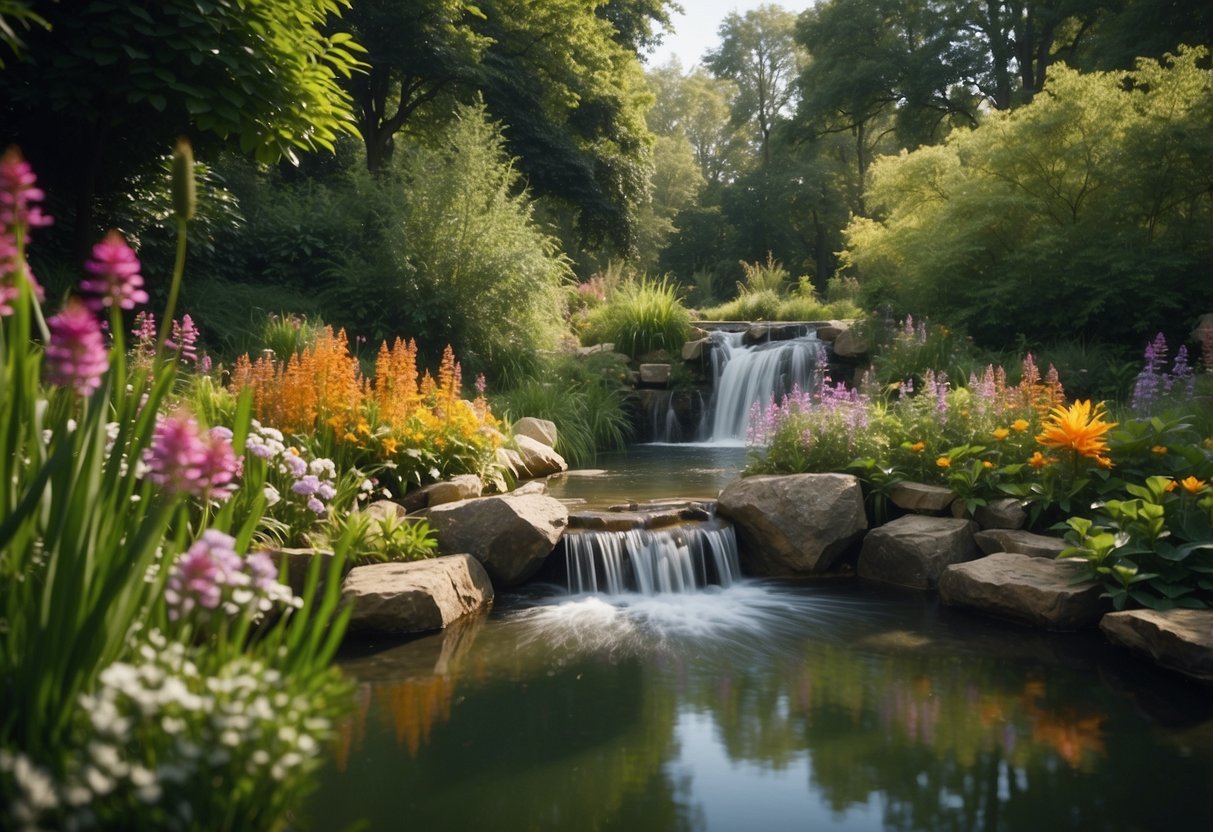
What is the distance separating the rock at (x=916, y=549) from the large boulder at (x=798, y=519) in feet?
0.69

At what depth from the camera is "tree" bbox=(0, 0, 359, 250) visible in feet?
19.5

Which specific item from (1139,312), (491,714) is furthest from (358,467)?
(1139,312)

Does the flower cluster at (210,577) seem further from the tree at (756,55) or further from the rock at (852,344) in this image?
the tree at (756,55)

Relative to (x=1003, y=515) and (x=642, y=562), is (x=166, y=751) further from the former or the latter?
(x=1003, y=515)

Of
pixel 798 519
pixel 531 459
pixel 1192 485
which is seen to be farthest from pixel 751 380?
pixel 1192 485

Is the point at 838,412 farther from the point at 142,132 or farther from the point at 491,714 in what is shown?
the point at 142,132

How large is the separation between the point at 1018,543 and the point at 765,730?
2.87 metres

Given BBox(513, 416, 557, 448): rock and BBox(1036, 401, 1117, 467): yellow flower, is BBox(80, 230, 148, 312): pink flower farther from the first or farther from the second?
BBox(513, 416, 557, 448): rock

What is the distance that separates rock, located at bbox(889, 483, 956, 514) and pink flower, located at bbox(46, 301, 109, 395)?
19.4 ft

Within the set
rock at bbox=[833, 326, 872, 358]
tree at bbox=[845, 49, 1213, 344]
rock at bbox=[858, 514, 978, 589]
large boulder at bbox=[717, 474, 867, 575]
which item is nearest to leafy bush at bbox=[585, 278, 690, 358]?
rock at bbox=[833, 326, 872, 358]

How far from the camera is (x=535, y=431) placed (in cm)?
1055

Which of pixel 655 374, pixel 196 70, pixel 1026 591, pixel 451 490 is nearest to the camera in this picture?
pixel 1026 591

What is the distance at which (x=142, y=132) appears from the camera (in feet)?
27.0

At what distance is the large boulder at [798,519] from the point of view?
6598 mm
